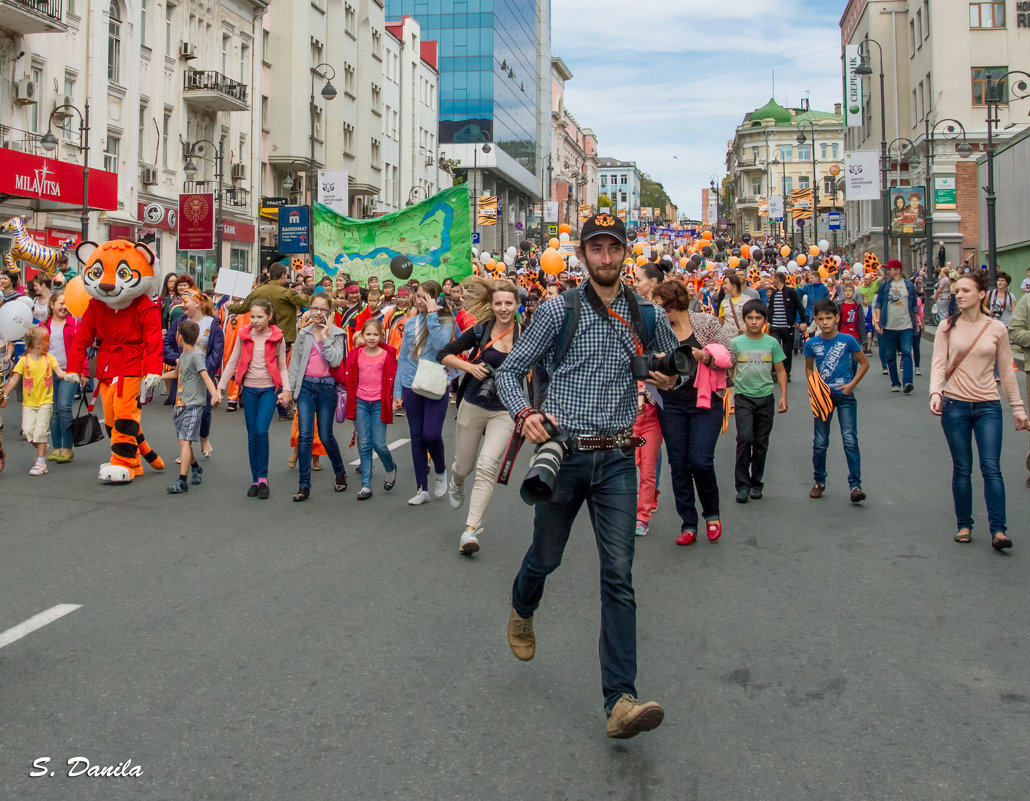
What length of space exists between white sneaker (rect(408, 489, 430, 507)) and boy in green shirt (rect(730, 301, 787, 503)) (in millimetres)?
2453

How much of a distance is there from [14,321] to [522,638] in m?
9.51

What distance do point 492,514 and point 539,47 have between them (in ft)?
381

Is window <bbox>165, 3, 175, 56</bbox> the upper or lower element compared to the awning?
upper

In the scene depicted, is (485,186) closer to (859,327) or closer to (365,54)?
(365,54)

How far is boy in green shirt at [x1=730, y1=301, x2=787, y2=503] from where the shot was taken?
948 centimetres

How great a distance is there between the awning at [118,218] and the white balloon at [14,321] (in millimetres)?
21601

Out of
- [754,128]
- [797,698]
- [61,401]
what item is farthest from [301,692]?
[754,128]

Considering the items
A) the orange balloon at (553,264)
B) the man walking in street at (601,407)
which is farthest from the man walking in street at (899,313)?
the man walking in street at (601,407)

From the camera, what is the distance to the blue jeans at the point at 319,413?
10047 millimetres

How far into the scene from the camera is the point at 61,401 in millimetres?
12172

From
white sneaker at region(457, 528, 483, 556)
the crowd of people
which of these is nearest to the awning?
the crowd of people

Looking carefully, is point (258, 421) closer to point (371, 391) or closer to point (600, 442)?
point (371, 391)

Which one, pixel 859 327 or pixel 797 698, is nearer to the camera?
pixel 797 698

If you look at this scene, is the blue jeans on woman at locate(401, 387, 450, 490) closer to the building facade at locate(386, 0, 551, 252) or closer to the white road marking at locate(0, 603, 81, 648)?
the white road marking at locate(0, 603, 81, 648)
